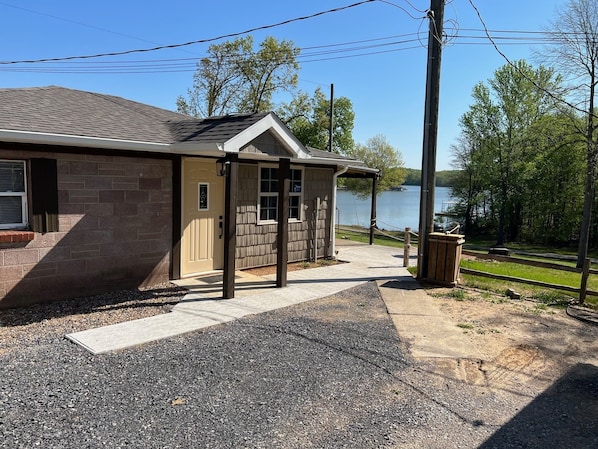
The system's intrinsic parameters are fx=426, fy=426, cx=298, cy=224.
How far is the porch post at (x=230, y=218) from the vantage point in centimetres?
686

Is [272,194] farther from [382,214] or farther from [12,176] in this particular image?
[382,214]

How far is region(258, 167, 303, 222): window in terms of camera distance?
9.66 meters

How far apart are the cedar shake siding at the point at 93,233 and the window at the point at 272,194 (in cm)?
234

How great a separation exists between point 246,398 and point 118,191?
4.72 m

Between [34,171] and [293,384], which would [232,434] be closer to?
[293,384]

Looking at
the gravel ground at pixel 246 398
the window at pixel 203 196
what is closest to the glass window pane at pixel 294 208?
the window at pixel 203 196

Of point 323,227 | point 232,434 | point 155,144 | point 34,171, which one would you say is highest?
point 155,144

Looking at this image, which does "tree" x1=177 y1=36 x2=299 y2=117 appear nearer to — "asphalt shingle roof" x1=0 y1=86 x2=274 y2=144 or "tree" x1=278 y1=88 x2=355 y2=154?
"tree" x1=278 y1=88 x2=355 y2=154

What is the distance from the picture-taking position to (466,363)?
488 centimetres

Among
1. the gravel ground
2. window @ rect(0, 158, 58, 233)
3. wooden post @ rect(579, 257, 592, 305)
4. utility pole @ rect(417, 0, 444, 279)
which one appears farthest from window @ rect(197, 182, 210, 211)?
wooden post @ rect(579, 257, 592, 305)

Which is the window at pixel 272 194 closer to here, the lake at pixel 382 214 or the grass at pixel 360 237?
the lake at pixel 382 214

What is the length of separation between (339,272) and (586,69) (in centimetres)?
1445

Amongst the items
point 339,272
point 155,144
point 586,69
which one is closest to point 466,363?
point 339,272

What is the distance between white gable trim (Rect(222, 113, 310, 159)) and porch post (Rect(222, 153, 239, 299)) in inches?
9.5
